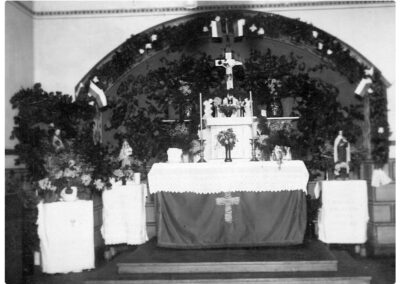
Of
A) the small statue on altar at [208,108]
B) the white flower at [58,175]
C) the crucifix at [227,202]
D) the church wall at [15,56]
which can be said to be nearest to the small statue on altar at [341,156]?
the crucifix at [227,202]

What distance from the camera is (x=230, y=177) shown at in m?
5.97

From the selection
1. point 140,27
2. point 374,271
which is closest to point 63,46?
point 140,27

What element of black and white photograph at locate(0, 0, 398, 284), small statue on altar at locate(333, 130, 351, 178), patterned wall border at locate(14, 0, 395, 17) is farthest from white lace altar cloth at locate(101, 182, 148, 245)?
small statue on altar at locate(333, 130, 351, 178)

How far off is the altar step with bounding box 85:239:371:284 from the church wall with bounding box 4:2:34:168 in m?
2.23

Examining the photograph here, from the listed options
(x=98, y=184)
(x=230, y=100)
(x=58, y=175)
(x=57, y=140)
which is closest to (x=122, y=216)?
(x=98, y=184)

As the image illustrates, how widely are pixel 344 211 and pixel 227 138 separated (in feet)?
6.41

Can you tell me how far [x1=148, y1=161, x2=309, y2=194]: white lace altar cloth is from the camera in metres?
5.96

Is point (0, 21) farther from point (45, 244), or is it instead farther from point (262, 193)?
point (262, 193)

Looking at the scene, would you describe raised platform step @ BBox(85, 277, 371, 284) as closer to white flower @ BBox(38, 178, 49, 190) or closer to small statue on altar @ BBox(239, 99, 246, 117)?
white flower @ BBox(38, 178, 49, 190)

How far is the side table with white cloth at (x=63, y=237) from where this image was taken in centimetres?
589

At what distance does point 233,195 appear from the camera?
19.8 feet

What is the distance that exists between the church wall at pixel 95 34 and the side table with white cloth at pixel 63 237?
2088 millimetres

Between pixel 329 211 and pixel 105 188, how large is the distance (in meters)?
3.16

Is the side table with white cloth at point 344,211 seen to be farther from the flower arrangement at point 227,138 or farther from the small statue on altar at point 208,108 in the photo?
the small statue on altar at point 208,108
